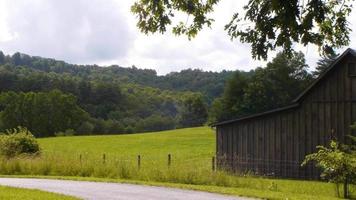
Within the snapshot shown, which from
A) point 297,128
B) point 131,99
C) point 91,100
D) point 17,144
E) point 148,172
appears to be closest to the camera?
point 148,172

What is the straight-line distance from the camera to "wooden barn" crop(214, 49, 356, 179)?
90.9ft

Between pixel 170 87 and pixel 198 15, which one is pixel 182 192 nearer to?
pixel 198 15

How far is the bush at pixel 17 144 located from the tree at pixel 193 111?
95.3 meters

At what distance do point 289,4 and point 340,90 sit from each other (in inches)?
784

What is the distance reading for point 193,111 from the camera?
12988 cm

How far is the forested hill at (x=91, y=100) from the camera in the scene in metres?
104

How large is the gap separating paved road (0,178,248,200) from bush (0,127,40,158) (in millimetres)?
8059

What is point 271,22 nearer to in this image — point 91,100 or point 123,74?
point 91,100

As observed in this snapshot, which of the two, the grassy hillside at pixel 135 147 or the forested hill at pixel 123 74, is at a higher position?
the forested hill at pixel 123 74

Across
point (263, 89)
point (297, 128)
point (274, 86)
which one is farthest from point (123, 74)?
point (297, 128)

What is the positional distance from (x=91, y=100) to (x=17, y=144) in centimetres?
9758

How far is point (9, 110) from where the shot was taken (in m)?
104

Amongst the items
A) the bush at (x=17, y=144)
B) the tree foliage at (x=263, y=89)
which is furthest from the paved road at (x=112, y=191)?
the tree foliage at (x=263, y=89)

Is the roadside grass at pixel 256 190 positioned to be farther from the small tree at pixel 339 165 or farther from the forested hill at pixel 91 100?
the forested hill at pixel 91 100
